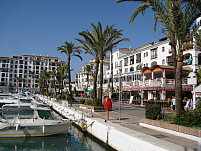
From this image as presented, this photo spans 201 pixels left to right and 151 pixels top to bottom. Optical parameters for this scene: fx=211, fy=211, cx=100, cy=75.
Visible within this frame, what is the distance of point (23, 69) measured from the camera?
5856 inches

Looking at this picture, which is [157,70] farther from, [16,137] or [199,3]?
[16,137]

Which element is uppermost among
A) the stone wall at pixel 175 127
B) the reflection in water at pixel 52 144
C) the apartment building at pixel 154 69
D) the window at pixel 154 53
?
the window at pixel 154 53

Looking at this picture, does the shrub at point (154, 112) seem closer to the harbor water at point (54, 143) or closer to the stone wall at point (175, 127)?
the stone wall at point (175, 127)

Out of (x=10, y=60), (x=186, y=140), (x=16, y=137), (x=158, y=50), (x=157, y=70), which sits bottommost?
(x=16, y=137)

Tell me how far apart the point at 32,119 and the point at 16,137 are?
1752 mm

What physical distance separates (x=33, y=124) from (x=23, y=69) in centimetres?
14369

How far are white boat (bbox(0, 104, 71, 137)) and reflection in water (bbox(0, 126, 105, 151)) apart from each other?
0.35 metres

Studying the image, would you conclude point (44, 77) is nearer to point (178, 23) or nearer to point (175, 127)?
point (178, 23)

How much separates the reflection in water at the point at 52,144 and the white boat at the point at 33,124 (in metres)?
0.35

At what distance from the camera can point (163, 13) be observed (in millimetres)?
15023

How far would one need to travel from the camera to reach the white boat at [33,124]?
1389cm

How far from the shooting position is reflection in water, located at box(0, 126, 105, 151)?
40.9 feet

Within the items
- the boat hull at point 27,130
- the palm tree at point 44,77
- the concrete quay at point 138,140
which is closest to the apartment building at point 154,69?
the boat hull at point 27,130

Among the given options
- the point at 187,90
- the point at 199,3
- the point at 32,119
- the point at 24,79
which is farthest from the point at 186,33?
the point at 24,79
